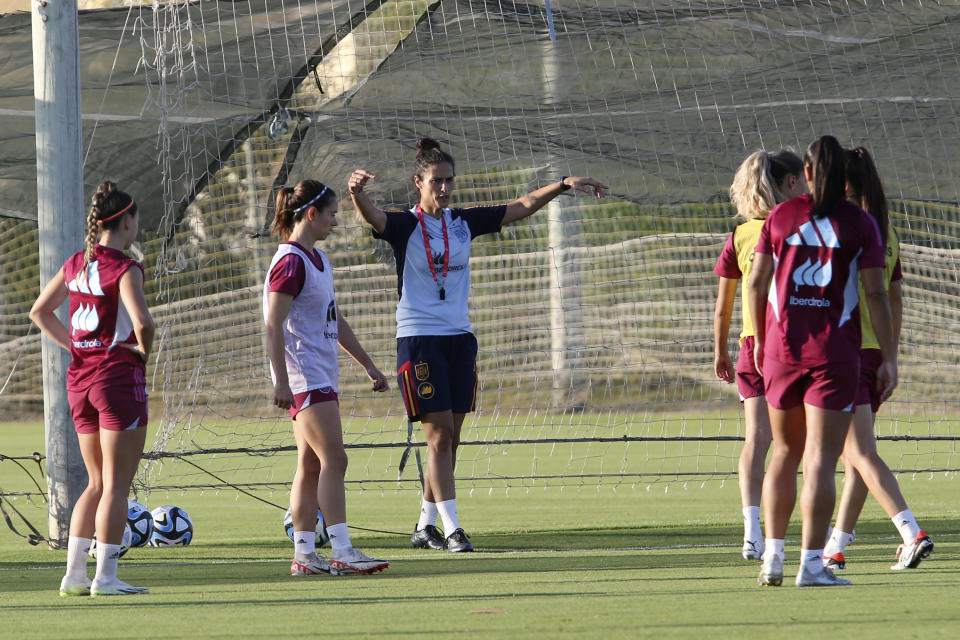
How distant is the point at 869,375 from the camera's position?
217 inches

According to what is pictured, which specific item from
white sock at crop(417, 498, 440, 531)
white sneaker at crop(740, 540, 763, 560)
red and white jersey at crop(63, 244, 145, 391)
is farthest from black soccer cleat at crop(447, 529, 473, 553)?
red and white jersey at crop(63, 244, 145, 391)

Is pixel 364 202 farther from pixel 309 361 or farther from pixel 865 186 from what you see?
pixel 865 186

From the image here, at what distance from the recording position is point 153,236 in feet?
37.0

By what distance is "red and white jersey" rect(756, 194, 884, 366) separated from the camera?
194 inches

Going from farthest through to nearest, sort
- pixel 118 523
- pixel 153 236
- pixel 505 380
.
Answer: pixel 505 380, pixel 153 236, pixel 118 523

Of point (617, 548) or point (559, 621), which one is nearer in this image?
point (559, 621)

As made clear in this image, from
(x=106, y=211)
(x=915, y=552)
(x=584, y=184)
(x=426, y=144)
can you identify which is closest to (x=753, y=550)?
(x=915, y=552)

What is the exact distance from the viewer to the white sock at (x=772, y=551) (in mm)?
5121

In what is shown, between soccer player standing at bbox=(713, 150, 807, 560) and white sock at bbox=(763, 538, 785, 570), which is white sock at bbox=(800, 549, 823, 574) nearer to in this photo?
white sock at bbox=(763, 538, 785, 570)

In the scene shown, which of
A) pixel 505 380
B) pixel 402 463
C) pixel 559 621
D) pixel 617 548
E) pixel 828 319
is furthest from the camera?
pixel 505 380

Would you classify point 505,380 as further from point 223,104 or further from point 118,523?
point 118,523

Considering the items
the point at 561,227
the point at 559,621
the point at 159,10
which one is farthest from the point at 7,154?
the point at 559,621

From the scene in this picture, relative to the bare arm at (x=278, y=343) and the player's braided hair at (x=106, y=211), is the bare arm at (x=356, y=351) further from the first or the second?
the player's braided hair at (x=106, y=211)

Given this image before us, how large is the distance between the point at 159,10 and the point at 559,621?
650cm
